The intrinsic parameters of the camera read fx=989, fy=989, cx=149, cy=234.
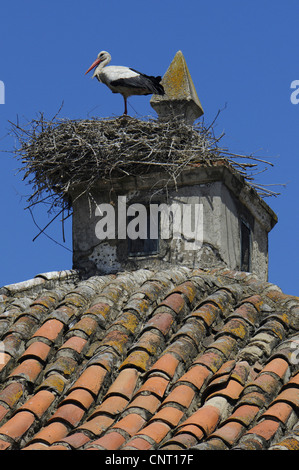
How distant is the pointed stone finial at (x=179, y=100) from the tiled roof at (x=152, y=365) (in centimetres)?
258

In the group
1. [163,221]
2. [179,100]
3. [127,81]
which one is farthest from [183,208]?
[127,81]

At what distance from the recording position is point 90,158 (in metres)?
9.63

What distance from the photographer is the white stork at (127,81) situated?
34.9 feet

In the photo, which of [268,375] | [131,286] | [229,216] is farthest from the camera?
[229,216]

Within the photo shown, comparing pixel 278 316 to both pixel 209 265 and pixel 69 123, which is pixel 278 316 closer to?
pixel 209 265

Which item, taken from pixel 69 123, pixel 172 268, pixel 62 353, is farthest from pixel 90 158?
pixel 62 353

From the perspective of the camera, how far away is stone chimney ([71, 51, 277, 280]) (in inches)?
368

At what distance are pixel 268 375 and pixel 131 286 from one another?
6.90 ft

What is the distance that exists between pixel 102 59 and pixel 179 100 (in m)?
1.95

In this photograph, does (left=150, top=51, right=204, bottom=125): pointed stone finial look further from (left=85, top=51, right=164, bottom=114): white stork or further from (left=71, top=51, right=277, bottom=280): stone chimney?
(left=71, top=51, right=277, bottom=280): stone chimney

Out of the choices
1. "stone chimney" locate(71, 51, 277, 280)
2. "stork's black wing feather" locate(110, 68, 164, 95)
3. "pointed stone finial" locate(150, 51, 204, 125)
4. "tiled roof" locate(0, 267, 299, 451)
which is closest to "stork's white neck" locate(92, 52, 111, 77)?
"stork's black wing feather" locate(110, 68, 164, 95)

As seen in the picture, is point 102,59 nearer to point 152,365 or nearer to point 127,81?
point 127,81

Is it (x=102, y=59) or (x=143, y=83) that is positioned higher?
(x=102, y=59)

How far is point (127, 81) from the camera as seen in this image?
1105 cm
